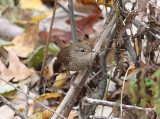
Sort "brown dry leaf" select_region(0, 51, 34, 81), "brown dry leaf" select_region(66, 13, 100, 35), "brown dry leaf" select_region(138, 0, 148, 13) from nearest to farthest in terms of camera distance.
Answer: "brown dry leaf" select_region(138, 0, 148, 13) → "brown dry leaf" select_region(0, 51, 34, 81) → "brown dry leaf" select_region(66, 13, 100, 35)

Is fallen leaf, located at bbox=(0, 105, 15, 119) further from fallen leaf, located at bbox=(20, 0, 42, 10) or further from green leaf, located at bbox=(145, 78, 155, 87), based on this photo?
fallen leaf, located at bbox=(20, 0, 42, 10)

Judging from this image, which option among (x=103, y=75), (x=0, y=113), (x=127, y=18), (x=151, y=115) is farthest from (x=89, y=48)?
(x=0, y=113)

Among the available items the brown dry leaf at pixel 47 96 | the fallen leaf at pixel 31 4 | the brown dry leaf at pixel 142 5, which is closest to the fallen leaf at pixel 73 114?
the brown dry leaf at pixel 47 96

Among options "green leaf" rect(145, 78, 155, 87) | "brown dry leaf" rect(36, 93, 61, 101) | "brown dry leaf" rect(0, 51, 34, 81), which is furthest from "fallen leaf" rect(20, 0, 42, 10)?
"green leaf" rect(145, 78, 155, 87)

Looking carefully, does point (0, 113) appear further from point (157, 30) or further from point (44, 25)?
point (44, 25)

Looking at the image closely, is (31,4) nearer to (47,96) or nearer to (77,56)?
(47,96)

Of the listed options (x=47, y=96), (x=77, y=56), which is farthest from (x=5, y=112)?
(x=77, y=56)

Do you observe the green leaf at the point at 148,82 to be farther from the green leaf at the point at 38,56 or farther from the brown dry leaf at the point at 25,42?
the brown dry leaf at the point at 25,42
